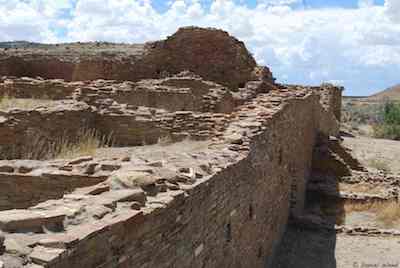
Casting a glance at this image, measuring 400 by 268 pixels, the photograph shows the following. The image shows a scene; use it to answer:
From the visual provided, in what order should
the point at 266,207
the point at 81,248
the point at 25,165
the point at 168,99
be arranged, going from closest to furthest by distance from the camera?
the point at 81,248 < the point at 25,165 < the point at 266,207 < the point at 168,99

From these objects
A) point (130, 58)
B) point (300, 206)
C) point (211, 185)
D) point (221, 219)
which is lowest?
point (300, 206)

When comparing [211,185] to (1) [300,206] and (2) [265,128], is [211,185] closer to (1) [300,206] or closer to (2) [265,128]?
(2) [265,128]

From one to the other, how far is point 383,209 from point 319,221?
173 centimetres

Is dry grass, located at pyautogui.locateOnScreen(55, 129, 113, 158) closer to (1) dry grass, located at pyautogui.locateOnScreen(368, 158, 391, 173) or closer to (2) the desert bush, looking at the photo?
(1) dry grass, located at pyautogui.locateOnScreen(368, 158, 391, 173)

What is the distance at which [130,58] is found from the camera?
2152cm

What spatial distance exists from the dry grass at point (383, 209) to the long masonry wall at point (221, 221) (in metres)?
1.20

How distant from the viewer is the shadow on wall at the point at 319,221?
402 inches

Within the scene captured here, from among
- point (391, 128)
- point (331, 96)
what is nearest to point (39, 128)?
point (331, 96)

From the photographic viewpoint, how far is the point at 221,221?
6406mm

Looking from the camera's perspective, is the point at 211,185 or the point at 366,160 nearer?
the point at 211,185

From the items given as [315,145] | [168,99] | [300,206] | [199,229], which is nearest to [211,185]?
[199,229]

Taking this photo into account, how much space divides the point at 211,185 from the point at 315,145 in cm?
1168

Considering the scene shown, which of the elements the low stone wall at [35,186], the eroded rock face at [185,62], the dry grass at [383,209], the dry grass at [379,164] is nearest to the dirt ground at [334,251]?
the dry grass at [383,209]

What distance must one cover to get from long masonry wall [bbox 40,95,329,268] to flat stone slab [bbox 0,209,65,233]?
229mm
